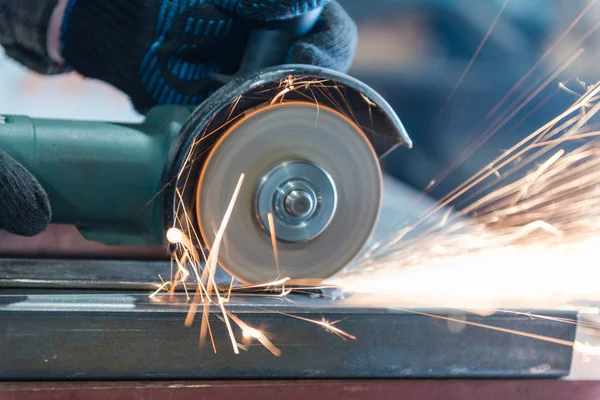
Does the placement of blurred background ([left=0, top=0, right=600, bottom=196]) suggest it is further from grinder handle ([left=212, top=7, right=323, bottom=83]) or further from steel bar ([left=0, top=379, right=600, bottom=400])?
steel bar ([left=0, top=379, right=600, bottom=400])

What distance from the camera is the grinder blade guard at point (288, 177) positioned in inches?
51.7

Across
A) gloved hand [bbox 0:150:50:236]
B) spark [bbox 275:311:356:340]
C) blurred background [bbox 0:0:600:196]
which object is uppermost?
blurred background [bbox 0:0:600:196]

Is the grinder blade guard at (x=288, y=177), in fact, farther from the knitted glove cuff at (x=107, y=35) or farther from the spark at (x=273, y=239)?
the knitted glove cuff at (x=107, y=35)

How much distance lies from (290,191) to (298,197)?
0.08 ft

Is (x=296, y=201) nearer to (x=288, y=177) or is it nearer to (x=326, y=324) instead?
(x=288, y=177)

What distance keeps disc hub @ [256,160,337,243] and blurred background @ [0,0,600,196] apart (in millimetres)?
703

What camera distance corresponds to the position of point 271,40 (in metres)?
1.53

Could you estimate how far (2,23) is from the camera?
1605 mm

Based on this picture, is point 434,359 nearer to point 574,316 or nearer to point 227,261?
point 574,316

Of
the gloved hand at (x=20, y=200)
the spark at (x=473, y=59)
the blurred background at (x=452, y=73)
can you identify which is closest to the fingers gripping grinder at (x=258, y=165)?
the gloved hand at (x=20, y=200)

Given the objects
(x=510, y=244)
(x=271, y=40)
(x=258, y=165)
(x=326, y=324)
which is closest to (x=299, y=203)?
(x=258, y=165)

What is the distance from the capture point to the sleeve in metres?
1.53

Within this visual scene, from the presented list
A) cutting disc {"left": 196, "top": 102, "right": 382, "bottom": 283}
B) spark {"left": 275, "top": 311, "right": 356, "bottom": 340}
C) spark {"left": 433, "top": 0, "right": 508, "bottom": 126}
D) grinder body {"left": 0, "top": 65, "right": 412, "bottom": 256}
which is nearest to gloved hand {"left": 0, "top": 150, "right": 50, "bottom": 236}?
grinder body {"left": 0, "top": 65, "right": 412, "bottom": 256}

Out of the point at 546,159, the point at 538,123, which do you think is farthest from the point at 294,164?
the point at 546,159
